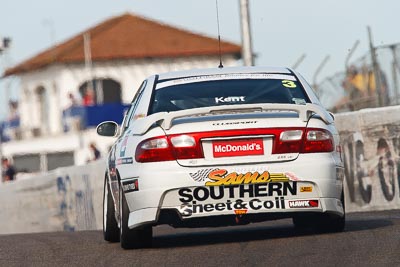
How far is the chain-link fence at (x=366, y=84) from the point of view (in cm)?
1878

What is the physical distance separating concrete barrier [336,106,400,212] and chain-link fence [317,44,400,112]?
1854 millimetres

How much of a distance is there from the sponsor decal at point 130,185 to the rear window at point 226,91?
2.25 ft

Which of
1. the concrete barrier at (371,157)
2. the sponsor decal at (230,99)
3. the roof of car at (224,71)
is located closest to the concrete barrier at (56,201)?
the concrete barrier at (371,157)

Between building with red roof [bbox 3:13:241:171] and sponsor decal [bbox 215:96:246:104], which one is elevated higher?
building with red roof [bbox 3:13:241:171]

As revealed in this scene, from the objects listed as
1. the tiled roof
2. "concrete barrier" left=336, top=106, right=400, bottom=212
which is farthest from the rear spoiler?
the tiled roof

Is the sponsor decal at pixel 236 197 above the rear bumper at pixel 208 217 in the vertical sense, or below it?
above

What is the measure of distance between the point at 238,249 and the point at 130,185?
1.00 metres

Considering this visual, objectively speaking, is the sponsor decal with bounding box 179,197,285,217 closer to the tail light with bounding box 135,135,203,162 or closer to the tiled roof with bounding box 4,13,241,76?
the tail light with bounding box 135,135,203,162

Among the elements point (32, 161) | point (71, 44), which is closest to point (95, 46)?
point (71, 44)

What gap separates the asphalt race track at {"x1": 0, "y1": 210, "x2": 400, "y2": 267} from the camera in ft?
29.6

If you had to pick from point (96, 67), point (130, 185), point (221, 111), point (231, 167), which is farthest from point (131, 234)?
point (96, 67)

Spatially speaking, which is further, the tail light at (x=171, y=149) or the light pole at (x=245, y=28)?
the light pole at (x=245, y=28)

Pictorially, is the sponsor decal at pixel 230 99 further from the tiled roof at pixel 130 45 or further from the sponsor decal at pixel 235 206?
the tiled roof at pixel 130 45

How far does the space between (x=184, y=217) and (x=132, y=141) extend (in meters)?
0.82
